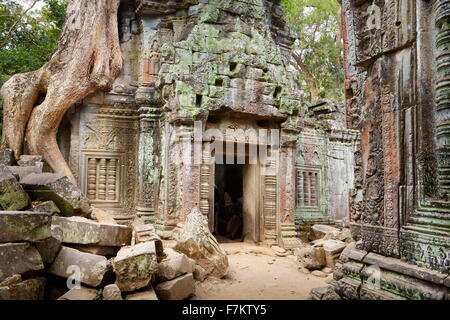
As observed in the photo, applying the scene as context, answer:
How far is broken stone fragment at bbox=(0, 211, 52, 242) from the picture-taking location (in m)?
3.50

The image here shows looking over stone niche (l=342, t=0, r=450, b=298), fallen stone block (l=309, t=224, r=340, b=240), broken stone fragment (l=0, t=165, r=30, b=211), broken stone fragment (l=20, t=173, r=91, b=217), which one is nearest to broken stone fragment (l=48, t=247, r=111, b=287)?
broken stone fragment (l=0, t=165, r=30, b=211)

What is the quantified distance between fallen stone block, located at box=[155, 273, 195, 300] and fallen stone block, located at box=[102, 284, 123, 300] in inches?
26.8

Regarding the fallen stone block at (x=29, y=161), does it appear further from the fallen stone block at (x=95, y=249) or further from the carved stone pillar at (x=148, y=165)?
the fallen stone block at (x=95, y=249)

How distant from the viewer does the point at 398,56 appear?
3.12m

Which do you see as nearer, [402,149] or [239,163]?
[402,149]

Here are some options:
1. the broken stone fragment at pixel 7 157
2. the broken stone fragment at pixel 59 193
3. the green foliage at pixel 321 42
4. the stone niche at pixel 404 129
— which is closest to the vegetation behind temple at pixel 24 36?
the broken stone fragment at pixel 7 157

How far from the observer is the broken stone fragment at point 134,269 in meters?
3.85

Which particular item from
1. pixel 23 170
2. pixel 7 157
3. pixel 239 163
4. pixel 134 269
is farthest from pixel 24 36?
pixel 134 269

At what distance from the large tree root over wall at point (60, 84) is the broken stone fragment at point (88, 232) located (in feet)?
9.90

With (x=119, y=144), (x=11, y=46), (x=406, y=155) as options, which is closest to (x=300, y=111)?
(x=119, y=144)

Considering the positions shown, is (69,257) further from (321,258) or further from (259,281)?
(321,258)

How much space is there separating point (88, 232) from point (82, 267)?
1.85 feet

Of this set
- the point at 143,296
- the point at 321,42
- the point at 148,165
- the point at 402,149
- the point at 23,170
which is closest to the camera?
the point at 402,149

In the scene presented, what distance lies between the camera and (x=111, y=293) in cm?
362
